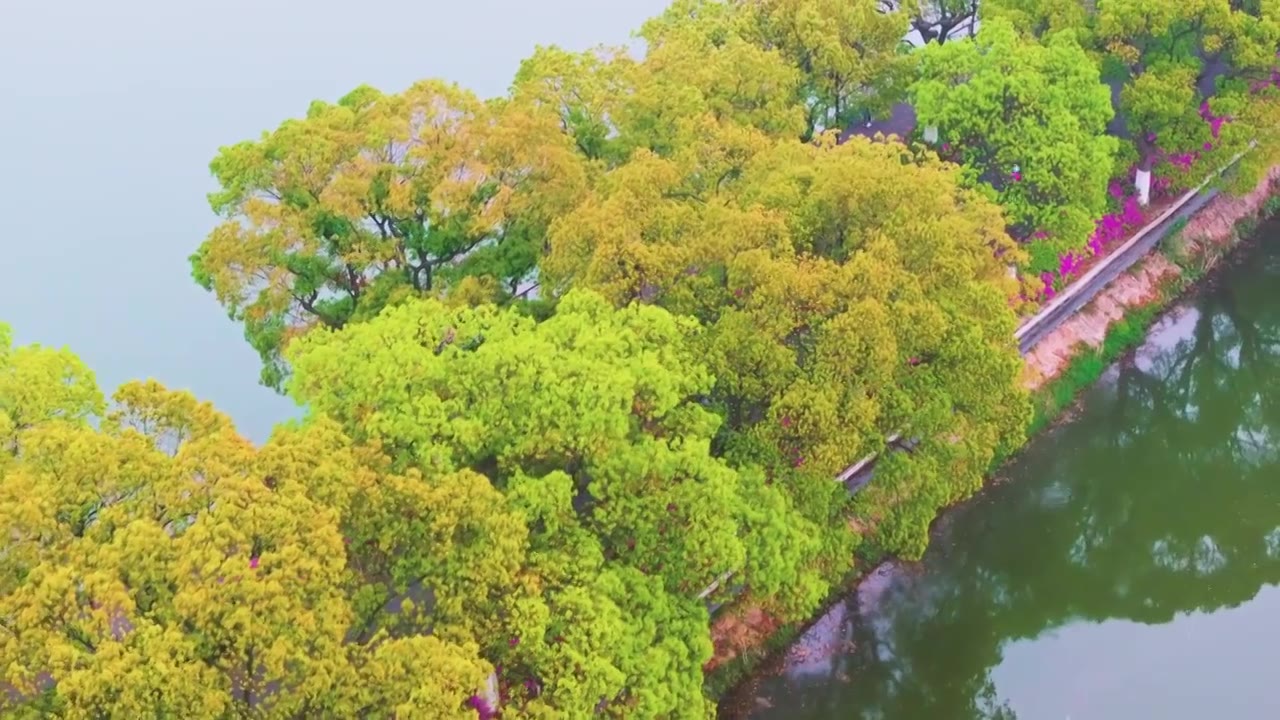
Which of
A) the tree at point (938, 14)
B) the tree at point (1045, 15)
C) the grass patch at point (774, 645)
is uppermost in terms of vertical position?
A: the tree at point (938, 14)

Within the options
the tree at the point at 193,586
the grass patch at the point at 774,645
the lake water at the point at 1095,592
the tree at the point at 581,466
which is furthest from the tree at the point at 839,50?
the tree at the point at 193,586

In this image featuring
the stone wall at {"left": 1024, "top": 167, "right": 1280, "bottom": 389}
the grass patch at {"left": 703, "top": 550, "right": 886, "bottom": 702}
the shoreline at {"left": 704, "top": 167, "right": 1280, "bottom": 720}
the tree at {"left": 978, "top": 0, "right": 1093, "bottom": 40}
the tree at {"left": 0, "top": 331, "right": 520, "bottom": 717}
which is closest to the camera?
the tree at {"left": 0, "top": 331, "right": 520, "bottom": 717}

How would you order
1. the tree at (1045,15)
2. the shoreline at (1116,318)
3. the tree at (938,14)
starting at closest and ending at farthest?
the shoreline at (1116,318) < the tree at (1045,15) < the tree at (938,14)

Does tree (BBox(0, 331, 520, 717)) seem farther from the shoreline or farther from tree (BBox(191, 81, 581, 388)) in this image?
the shoreline

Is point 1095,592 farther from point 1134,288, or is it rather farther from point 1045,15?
point 1045,15

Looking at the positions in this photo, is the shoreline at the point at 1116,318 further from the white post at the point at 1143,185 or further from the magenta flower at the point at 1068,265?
the white post at the point at 1143,185

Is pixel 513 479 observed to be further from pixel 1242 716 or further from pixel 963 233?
pixel 1242 716

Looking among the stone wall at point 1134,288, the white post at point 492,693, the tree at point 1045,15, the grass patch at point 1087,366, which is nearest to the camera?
the white post at point 492,693

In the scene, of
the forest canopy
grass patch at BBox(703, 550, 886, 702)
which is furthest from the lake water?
the forest canopy
